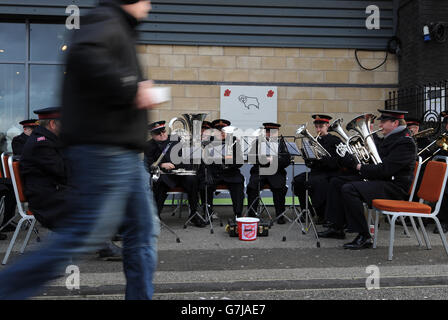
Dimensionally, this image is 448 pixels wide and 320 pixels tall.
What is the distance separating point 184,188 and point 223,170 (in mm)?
835

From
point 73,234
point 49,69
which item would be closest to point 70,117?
point 73,234

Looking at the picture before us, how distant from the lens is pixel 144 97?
2.56 meters

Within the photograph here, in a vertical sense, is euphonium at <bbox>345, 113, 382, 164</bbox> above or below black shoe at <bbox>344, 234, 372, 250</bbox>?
above

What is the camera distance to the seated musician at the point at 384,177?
5902 mm

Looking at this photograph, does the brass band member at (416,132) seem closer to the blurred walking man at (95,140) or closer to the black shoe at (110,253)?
the black shoe at (110,253)


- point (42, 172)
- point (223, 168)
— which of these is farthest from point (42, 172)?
point (223, 168)

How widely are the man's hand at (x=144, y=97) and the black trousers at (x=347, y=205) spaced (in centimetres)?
424

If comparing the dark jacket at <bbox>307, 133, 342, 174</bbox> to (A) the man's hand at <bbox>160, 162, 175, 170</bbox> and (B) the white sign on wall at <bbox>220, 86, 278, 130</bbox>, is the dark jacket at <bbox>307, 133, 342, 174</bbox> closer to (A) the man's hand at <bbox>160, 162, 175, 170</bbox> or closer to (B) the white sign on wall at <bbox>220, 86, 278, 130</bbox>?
(A) the man's hand at <bbox>160, 162, 175, 170</bbox>

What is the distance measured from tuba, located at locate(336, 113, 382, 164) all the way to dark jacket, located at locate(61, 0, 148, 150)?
4.50 meters

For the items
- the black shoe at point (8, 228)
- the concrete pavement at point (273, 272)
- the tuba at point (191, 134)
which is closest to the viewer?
the concrete pavement at point (273, 272)

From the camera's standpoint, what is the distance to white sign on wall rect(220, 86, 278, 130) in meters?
10.8

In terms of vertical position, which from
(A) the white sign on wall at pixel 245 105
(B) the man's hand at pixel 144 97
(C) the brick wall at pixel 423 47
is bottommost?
(B) the man's hand at pixel 144 97

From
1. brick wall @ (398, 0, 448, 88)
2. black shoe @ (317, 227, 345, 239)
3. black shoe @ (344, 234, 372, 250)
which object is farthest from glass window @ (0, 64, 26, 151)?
brick wall @ (398, 0, 448, 88)

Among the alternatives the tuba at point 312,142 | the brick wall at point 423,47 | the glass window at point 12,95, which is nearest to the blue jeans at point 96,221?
the tuba at point 312,142
